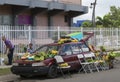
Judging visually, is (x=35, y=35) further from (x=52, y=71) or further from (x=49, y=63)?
(x=49, y=63)

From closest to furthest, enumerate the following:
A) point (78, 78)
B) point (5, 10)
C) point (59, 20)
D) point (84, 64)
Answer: point (78, 78) → point (84, 64) → point (5, 10) → point (59, 20)

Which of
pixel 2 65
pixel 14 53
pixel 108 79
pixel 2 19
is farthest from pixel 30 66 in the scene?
pixel 2 19

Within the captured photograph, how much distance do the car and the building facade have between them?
42.2 feet

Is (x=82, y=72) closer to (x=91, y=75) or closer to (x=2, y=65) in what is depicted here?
(x=91, y=75)

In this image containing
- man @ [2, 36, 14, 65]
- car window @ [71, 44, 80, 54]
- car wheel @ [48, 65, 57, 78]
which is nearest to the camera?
car wheel @ [48, 65, 57, 78]

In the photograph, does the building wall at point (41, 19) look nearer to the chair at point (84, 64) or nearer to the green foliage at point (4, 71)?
the green foliage at point (4, 71)

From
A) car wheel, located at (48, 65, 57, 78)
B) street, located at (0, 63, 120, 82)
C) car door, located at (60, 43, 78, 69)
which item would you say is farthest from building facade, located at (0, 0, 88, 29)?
car wheel, located at (48, 65, 57, 78)

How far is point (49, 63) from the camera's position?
53.0ft

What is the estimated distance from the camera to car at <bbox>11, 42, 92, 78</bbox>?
15898 millimetres

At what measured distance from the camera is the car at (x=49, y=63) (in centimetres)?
1590

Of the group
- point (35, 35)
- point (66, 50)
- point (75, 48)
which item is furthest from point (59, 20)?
point (66, 50)

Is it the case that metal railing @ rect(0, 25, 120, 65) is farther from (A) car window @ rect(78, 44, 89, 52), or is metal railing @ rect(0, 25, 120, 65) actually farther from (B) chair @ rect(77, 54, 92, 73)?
(B) chair @ rect(77, 54, 92, 73)

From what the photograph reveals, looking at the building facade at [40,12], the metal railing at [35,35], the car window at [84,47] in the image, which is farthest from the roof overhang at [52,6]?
the car window at [84,47]

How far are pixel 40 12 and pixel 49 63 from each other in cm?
1895
